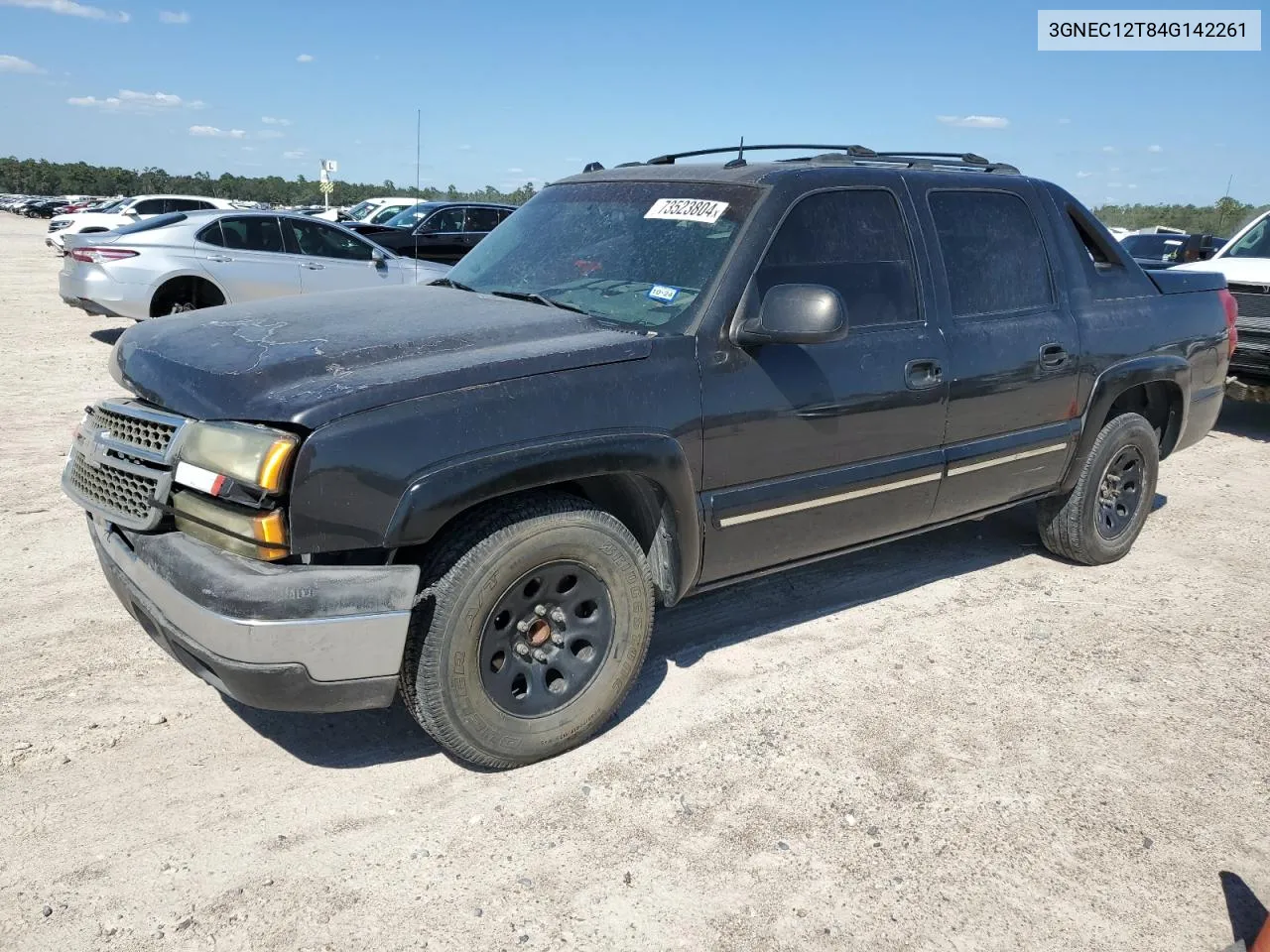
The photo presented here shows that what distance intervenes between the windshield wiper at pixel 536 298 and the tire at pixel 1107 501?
284cm

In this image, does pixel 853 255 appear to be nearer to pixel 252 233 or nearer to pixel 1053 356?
pixel 1053 356

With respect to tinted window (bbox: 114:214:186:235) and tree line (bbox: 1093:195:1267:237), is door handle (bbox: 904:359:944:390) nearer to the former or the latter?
tinted window (bbox: 114:214:186:235)

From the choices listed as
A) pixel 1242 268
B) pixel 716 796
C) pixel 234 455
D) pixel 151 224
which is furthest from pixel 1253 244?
pixel 151 224

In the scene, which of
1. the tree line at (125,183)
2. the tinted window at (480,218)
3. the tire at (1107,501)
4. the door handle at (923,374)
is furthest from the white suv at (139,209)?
the tree line at (125,183)

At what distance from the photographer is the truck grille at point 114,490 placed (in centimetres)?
295

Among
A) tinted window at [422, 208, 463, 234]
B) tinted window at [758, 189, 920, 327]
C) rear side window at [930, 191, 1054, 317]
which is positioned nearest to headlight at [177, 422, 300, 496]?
tinted window at [758, 189, 920, 327]

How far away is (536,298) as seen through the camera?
3.72 metres

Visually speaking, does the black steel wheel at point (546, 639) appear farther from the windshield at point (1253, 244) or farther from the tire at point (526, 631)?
the windshield at point (1253, 244)

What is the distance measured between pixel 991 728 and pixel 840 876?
1.11 metres

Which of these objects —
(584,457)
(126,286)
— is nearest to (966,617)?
(584,457)

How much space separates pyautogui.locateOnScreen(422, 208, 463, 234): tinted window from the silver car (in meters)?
4.83

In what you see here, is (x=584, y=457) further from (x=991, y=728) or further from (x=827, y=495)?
(x=991, y=728)

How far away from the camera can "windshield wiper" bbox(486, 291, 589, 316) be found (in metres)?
3.58

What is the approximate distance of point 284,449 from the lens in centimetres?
256
